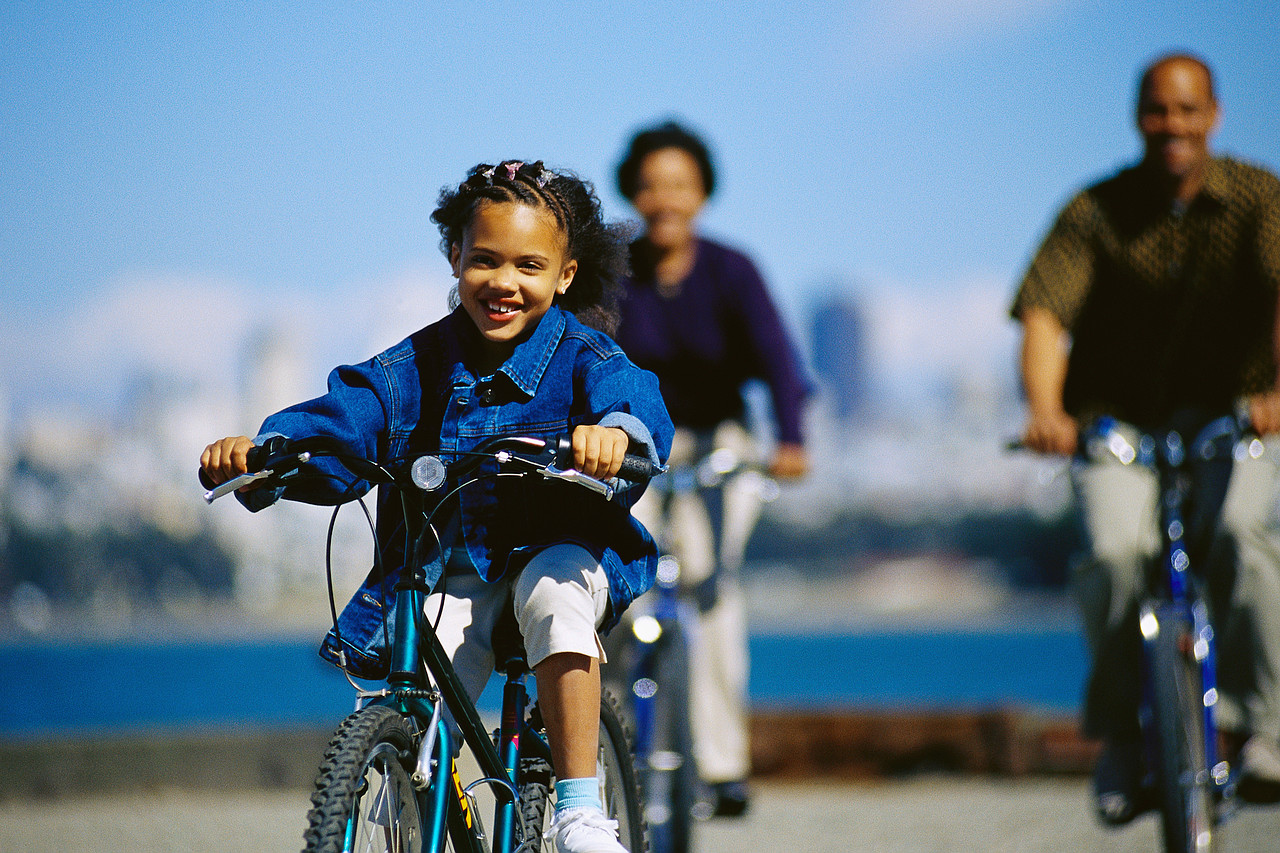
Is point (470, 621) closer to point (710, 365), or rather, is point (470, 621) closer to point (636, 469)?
point (636, 469)

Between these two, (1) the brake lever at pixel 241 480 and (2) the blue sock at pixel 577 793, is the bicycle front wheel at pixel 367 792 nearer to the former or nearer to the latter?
(2) the blue sock at pixel 577 793

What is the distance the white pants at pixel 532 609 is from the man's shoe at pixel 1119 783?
1989 millimetres

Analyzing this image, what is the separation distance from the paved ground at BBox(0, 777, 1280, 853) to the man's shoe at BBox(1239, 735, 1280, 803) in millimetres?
733

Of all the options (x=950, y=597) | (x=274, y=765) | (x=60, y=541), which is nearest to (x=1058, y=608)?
(x=950, y=597)

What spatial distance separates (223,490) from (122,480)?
215 feet

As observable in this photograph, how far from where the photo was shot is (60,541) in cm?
8856

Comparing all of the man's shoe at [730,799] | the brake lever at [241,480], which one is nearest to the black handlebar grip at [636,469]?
the brake lever at [241,480]

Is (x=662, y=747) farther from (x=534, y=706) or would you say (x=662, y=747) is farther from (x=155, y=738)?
(x=155, y=738)

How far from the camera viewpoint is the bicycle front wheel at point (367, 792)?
1.82m

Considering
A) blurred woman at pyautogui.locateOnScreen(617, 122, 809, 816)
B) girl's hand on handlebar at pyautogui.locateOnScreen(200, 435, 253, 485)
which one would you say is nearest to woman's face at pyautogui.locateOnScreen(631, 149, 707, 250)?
blurred woman at pyautogui.locateOnScreen(617, 122, 809, 816)

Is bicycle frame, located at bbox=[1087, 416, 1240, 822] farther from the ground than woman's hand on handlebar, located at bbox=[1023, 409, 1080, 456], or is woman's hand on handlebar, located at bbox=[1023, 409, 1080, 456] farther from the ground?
woman's hand on handlebar, located at bbox=[1023, 409, 1080, 456]

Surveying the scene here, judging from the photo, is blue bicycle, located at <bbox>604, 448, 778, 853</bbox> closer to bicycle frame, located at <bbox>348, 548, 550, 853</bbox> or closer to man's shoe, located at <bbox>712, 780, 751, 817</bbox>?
man's shoe, located at <bbox>712, 780, 751, 817</bbox>

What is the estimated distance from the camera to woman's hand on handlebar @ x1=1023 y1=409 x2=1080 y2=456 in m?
3.66

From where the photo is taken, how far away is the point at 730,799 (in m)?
4.69
